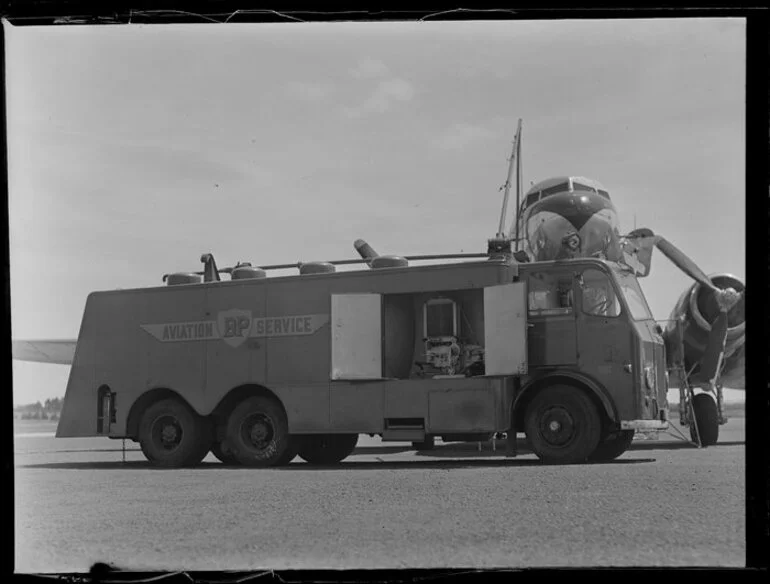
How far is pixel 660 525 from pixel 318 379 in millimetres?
7914

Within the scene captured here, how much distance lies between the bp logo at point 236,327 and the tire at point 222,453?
169cm

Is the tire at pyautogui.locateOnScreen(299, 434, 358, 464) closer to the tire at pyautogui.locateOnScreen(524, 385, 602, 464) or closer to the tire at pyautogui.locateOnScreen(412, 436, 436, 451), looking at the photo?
the tire at pyautogui.locateOnScreen(412, 436, 436, 451)

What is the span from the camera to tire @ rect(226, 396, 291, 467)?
13.9 m

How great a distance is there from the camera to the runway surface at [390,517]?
534cm

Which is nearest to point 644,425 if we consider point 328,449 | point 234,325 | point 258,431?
point 328,449

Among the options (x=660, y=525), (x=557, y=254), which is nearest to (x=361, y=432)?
(x=557, y=254)

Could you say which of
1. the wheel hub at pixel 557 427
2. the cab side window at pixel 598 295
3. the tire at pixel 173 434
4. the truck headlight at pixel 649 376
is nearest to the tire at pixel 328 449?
the tire at pixel 173 434

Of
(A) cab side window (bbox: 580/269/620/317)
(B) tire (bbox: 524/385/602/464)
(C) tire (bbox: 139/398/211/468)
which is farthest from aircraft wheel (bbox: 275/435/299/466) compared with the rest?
(A) cab side window (bbox: 580/269/620/317)

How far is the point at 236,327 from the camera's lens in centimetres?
1443

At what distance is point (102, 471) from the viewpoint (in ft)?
43.2

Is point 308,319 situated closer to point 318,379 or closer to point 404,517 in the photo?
point 318,379

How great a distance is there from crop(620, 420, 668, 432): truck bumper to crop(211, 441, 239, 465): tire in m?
5.99

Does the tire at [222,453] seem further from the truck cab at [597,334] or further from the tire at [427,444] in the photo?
the truck cab at [597,334]

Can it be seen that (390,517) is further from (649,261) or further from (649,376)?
(649,261)
